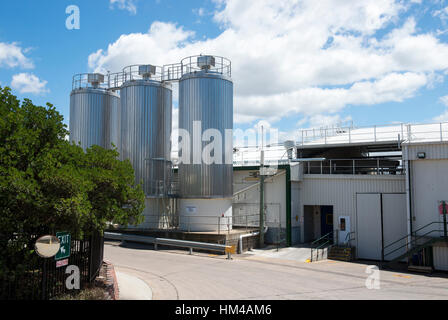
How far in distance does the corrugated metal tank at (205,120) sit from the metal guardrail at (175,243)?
10.7ft

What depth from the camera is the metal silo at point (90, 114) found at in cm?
2866

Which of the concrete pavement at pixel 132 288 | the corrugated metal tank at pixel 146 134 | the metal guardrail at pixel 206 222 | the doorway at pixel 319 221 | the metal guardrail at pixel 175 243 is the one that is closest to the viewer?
the concrete pavement at pixel 132 288

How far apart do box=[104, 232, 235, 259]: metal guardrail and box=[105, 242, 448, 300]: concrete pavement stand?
1.57 ft

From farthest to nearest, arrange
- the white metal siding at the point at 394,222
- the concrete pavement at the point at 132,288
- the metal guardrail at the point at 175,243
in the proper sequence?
the white metal siding at the point at 394,222 < the metal guardrail at the point at 175,243 < the concrete pavement at the point at 132,288

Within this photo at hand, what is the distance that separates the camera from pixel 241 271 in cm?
1603

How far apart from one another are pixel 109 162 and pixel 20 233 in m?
3.46

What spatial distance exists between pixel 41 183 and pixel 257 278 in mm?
9249

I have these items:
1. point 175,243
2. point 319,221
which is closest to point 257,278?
point 175,243

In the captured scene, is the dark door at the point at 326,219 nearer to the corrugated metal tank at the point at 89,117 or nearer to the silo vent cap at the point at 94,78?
the corrugated metal tank at the point at 89,117

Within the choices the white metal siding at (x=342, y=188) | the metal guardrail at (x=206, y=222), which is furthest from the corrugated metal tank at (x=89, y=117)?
the white metal siding at (x=342, y=188)

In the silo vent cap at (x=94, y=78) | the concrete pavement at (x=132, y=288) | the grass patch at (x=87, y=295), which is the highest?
the silo vent cap at (x=94, y=78)

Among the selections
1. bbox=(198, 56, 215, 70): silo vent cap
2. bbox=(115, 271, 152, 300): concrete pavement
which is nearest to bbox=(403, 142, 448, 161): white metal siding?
bbox=(198, 56, 215, 70): silo vent cap
